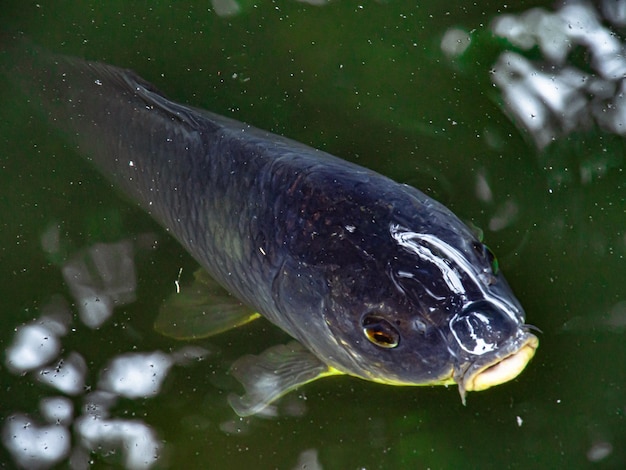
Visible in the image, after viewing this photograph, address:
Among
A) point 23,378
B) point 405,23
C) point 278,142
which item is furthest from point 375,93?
point 23,378

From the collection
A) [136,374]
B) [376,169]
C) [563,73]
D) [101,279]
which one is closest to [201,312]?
[136,374]

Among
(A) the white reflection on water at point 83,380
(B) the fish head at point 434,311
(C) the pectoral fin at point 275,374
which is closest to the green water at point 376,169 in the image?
(A) the white reflection on water at point 83,380

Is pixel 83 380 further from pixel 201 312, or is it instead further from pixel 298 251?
pixel 298 251

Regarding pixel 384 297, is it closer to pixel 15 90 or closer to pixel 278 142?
pixel 278 142

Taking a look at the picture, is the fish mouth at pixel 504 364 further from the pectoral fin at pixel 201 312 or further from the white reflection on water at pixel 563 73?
the white reflection on water at pixel 563 73

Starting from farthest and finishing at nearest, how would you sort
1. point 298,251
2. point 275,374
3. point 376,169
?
point 376,169 → point 275,374 → point 298,251

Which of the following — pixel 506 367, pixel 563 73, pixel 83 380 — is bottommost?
pixel 83 380

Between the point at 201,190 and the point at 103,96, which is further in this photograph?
the point at 103,96
